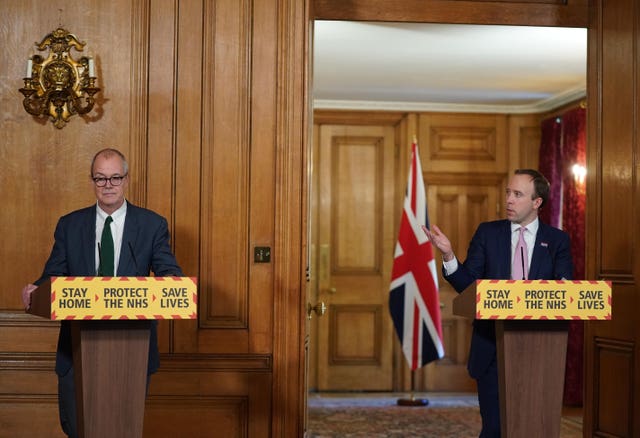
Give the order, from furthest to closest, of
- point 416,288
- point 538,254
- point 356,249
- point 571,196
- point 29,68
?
1. point 356,249
2. point 571,196
3. point 416,288
4. point 29,68
5. point 538,254

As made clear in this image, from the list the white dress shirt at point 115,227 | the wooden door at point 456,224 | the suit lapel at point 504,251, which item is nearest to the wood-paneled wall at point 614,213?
the suit lapel at point 504,251

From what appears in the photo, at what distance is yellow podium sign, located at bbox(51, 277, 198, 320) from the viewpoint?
2.94 meters

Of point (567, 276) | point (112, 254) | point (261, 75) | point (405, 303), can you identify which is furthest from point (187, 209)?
point (405, 303)

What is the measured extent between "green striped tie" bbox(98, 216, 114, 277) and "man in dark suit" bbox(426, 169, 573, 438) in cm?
137

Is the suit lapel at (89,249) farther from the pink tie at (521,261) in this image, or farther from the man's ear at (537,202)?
the man's ear at (537,202)

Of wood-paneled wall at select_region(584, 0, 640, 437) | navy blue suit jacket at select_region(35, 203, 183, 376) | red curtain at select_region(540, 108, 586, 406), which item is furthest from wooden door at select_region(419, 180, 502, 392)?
navy blue suit jacket at select_region(35, 203, 183, 376)

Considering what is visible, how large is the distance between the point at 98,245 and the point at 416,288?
4.74 meters

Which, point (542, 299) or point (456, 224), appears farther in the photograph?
point (456, 224)

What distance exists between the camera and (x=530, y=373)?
3379 millimetres

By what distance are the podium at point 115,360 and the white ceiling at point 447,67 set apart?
3.29 m

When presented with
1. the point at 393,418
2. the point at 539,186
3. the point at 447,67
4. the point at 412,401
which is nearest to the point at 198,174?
the point at 539,186

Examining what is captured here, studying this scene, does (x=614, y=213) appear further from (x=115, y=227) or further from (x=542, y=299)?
(x=115, y=227)

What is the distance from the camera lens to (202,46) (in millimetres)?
4512

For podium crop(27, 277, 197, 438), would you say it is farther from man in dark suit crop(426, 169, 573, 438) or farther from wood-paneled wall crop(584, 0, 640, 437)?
wood-paneled wall crop(584, 0, 640, 437)
